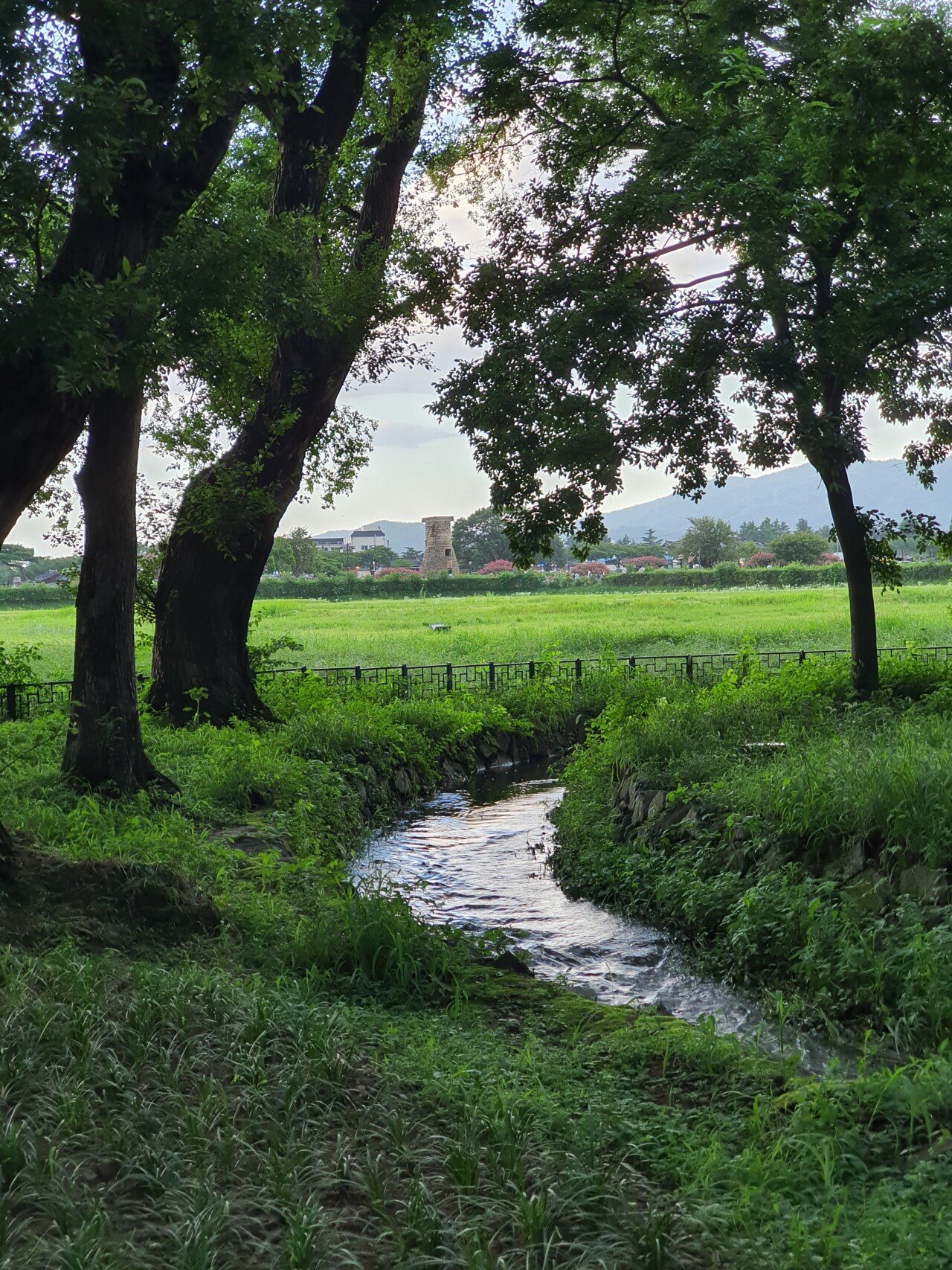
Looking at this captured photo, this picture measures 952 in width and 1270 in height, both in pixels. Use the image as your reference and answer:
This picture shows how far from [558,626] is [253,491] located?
2475 centimetres

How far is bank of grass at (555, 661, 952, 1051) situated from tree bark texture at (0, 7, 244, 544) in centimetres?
622

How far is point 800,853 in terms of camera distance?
8.93 meters

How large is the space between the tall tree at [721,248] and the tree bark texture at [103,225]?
6.20 m

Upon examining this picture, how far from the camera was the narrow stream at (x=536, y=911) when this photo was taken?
25.6 ft

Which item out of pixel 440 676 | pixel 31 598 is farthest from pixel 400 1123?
pixel 31 598

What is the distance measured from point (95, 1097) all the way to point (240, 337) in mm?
12822

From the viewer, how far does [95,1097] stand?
15.0ft

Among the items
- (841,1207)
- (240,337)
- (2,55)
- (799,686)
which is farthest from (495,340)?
(841,1207)

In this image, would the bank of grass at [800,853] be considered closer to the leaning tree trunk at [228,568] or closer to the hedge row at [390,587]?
the leaning tree trunk at [228,568]

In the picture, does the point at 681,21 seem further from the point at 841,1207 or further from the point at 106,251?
the point at 841,1207

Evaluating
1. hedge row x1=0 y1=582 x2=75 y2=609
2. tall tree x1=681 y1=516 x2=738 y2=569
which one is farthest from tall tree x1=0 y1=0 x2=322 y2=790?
tall tree x1=681 y1=516 x2=738 y2=569

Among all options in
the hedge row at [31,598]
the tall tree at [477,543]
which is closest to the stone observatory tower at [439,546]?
the tall tree at [477,543]

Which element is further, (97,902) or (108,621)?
(108,621)

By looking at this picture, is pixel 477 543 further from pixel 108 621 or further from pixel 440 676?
pixel 108 621
